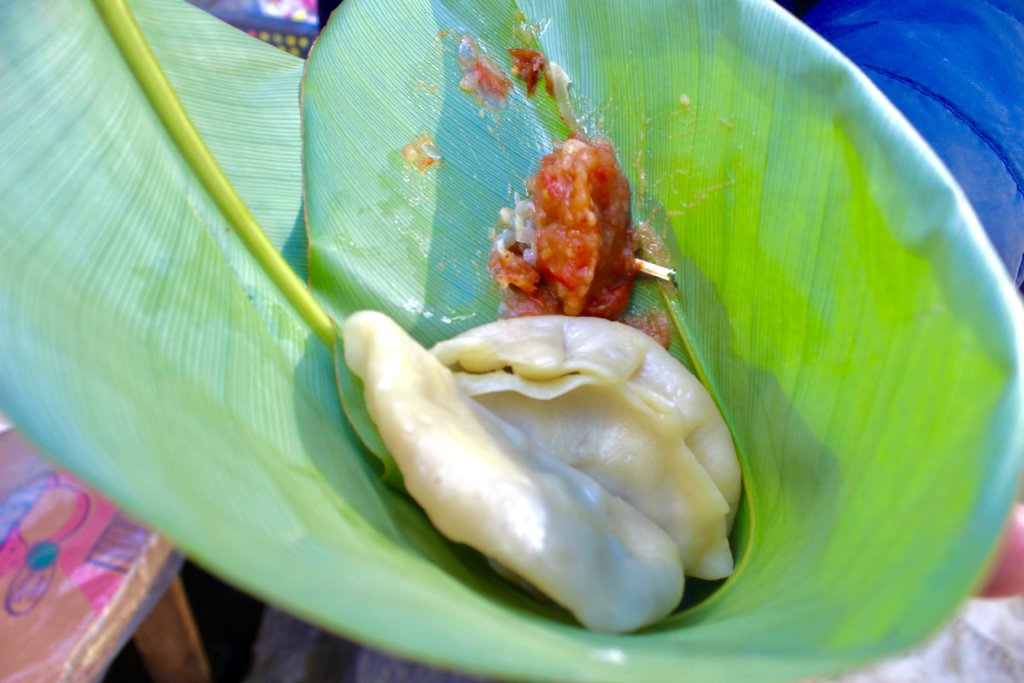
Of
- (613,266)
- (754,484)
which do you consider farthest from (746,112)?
(754,484)

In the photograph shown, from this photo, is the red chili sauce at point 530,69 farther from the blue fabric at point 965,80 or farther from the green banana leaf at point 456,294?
the blue fabric at point 965,80

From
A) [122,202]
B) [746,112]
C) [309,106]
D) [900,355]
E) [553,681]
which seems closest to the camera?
[553,681]

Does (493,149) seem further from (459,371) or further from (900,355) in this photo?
(900,355)

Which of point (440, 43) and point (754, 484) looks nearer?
point (754, 484)

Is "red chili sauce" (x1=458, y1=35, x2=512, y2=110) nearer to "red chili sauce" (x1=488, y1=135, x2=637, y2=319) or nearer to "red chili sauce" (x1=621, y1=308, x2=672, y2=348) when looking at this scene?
"red chili sauce" (x1=488, y1=135, x2=637, y2=319)

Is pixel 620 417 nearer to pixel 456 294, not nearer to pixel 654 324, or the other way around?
pixel 654 324

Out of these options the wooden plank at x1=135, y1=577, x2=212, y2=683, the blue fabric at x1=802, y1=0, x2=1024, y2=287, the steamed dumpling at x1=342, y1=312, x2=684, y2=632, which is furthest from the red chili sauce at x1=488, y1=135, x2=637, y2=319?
the wooden plank at x1=135, y1=577, x2=212, y2=683

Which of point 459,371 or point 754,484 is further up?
point 459,371
